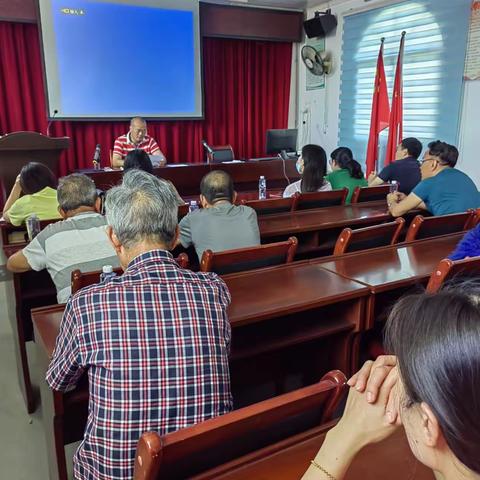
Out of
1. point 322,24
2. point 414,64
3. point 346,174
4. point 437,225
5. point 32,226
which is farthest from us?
point 322,24

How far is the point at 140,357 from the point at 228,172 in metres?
4.45

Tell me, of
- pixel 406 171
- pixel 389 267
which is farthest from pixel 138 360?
pixel 406 171

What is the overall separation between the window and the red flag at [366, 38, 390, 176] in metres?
0.10

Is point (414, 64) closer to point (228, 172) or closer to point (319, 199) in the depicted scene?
point (228, 172)

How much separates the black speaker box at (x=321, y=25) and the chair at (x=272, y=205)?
→ 4121 millimetres

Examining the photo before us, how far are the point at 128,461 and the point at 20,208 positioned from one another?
2017 mm

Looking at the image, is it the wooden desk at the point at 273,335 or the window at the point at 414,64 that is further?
the window at the point at 414,64

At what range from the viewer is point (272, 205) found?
121 inches

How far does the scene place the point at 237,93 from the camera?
6953 millimetres

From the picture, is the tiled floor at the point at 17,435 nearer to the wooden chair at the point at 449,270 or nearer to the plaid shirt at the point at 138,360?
the plaid shirt at the point at 138,360

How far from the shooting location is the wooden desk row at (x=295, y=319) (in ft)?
4.74

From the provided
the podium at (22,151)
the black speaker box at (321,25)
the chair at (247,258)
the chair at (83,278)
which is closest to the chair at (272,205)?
the chair at (247,258)

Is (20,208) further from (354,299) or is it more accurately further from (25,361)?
(354,299)

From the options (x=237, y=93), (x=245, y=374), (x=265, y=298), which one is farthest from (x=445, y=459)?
(x=237, y=93)
